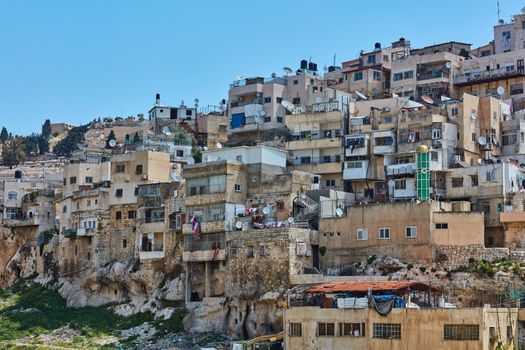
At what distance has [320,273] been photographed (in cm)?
5347

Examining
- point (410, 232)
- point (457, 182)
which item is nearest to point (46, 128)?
point (457, 182)

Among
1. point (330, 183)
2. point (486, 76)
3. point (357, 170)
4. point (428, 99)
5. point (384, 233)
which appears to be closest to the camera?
point (384, 233)

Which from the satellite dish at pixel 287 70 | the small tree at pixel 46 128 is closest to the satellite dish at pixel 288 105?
the satellite dish at pixel 287 70

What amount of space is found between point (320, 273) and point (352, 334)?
795 centimetres

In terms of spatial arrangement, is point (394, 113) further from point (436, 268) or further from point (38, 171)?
point (38, 171)

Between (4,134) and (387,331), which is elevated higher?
(4,134)

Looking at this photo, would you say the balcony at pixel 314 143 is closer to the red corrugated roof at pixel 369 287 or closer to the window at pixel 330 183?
the window at pixel 330 183

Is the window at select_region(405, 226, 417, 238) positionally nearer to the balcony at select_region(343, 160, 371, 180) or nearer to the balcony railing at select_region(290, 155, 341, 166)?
the balcony at select_region(343, 160, 371, 180)

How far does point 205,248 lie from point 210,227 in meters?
1.20

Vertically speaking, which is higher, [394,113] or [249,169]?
[394,113]

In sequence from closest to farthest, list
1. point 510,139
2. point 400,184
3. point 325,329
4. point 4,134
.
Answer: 1. point 325,329
2. point 400,184
3. point 510,139
4. point 4,134

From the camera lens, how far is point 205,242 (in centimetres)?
Answer: 5816

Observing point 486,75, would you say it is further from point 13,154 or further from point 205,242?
point 13,154

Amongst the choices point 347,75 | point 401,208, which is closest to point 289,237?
point 401,208
